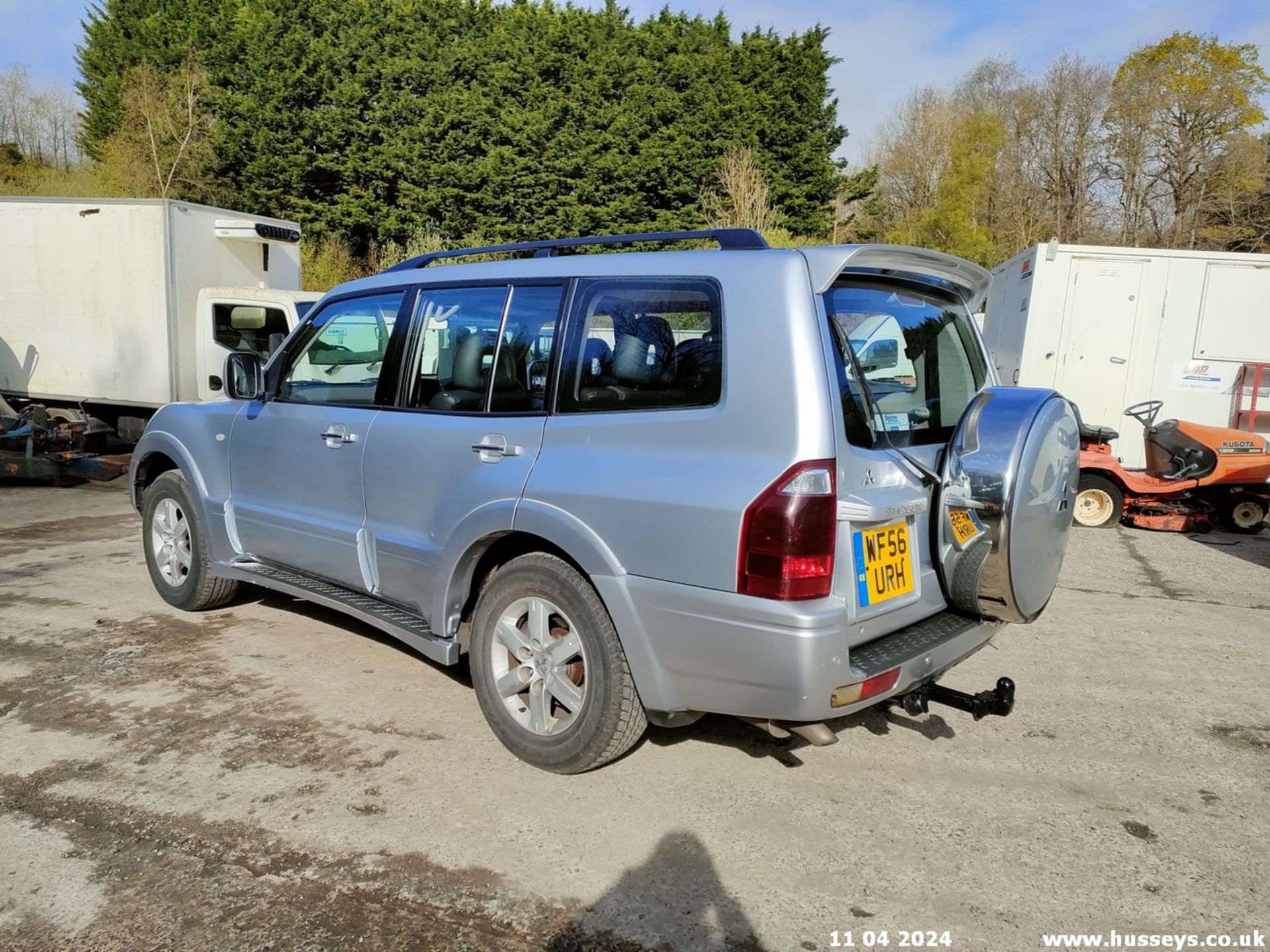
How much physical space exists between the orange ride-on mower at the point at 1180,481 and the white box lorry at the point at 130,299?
8.88 m

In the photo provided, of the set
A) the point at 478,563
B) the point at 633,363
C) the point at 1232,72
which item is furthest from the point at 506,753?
the point at 1232,72

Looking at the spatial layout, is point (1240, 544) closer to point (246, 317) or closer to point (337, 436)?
point (337, 436)

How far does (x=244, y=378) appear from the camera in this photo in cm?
457

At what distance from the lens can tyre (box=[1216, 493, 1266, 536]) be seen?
28.6 ft

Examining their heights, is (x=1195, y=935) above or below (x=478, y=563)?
below

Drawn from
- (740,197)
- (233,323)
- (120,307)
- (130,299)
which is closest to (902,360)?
(233,323)

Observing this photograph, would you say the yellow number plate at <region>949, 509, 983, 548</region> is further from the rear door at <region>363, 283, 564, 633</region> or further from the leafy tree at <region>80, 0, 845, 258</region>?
the leafy tree at <region>80, 0, 845, 258</region>

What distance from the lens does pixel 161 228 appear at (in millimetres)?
10617

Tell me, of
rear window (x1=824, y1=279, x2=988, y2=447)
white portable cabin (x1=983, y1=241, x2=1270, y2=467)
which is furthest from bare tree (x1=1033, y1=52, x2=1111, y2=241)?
rear window (x1=824, y1=279, x2=988, y2=447)

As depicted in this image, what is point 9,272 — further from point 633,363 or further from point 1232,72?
point 1232,72

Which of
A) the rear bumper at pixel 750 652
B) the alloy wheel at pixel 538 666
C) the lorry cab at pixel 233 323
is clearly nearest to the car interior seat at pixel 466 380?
the alloy wheel at pixel 538 666

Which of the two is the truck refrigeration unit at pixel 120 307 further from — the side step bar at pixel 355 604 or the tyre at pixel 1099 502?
the tyre at pixel 1099 502

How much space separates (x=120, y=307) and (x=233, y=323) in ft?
5.20

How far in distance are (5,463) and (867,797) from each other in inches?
385
